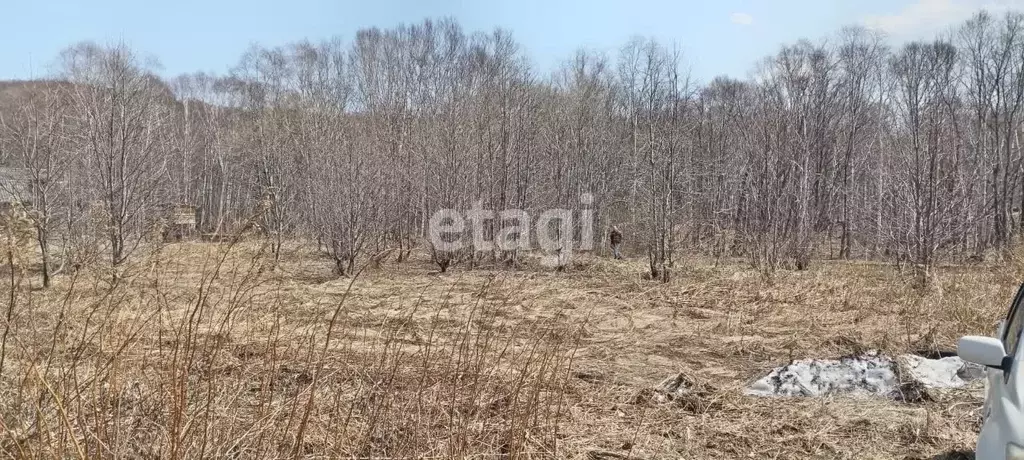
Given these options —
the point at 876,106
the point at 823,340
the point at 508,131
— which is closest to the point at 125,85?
the point at 508,131

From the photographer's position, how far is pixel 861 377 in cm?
611

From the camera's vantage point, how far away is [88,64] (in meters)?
12.6

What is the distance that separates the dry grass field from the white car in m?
1.60

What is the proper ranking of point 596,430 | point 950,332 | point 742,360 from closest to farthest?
point 596,430
point 742,360
point 950,332

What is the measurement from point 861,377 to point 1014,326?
9.75 feet

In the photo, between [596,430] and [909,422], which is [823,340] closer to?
[909,422]

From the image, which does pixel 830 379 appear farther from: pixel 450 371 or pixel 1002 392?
pixel 450 371

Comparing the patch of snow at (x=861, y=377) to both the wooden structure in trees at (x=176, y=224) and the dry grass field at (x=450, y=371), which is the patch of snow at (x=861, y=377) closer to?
the dry grass field at (x=450, y=371)

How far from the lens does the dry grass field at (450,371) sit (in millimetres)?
2904

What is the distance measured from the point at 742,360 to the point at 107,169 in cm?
1246
